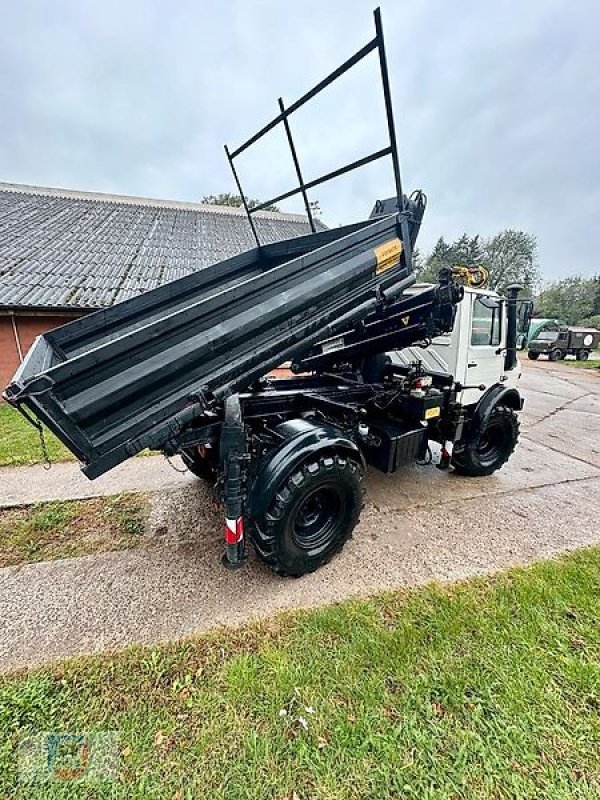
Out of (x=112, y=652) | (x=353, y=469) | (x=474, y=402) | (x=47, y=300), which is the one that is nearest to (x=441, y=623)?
(x=353, y=469)

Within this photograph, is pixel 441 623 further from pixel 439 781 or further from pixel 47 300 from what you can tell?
pixel 47 300

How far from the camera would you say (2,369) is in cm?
841

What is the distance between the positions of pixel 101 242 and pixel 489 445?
1249cm

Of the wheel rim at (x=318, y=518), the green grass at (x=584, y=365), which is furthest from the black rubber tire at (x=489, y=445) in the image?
the green grass at (x=584, y=365)

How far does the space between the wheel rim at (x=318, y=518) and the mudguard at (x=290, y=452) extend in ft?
1.19

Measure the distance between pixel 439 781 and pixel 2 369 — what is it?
1025cm

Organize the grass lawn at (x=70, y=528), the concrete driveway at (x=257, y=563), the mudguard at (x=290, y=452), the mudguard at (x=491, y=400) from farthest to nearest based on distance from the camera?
the mudguard at (x=491, y=400) → the grass lawn at (x=70, y=528) → the mudguard at (x=290, y=452) → the concrete driveway at (x=257, y=563)

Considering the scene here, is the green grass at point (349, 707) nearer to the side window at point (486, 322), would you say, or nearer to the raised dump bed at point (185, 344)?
the raised dump bed at point (185, 344)

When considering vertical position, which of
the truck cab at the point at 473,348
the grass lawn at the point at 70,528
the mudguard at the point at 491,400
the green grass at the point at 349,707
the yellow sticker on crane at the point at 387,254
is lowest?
the green grass at the point at 349,707

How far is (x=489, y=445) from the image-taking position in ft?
15.6

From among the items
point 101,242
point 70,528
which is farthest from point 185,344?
point 101,242

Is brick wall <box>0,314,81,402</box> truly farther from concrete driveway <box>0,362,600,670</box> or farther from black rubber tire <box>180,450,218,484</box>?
black rubber tire <box>180,450,218,484</box>

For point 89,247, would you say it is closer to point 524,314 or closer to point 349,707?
point 524,314

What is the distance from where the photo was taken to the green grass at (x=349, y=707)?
158 cm
